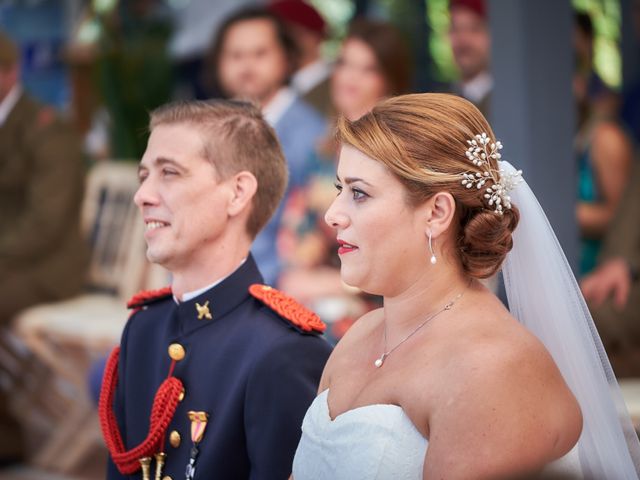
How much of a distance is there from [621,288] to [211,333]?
2.26m

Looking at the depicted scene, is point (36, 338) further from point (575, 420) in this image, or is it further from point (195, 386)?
point (575, 420)

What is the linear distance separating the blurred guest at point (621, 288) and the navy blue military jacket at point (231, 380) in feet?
6.51

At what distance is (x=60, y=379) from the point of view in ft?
21.7

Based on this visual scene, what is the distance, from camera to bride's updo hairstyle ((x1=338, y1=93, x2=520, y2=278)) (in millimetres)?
2238

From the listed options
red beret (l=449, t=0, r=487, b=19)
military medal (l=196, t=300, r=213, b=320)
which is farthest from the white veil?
red beret (l=449, t=0, r=487, b=19)

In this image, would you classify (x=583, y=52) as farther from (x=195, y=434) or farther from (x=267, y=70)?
(x=195, y=434)

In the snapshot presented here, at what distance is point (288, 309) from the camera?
2.76 meters

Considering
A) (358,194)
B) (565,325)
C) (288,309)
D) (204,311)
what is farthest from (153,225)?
(565,325)

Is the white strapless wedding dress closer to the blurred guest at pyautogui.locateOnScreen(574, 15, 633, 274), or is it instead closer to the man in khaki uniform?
the blurred guest at pyautogui.locateOnScreen(574, 15, 633, 274)

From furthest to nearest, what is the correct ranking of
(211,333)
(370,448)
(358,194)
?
1. (211,333)
2. (358,194)
3. (370,448)

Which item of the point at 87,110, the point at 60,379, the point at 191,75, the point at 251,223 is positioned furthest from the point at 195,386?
the point at 87,110

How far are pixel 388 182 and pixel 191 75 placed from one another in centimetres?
726

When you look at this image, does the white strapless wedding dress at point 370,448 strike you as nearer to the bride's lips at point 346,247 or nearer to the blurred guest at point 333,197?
the bride's lips at point 346,247

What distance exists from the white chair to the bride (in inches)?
123
